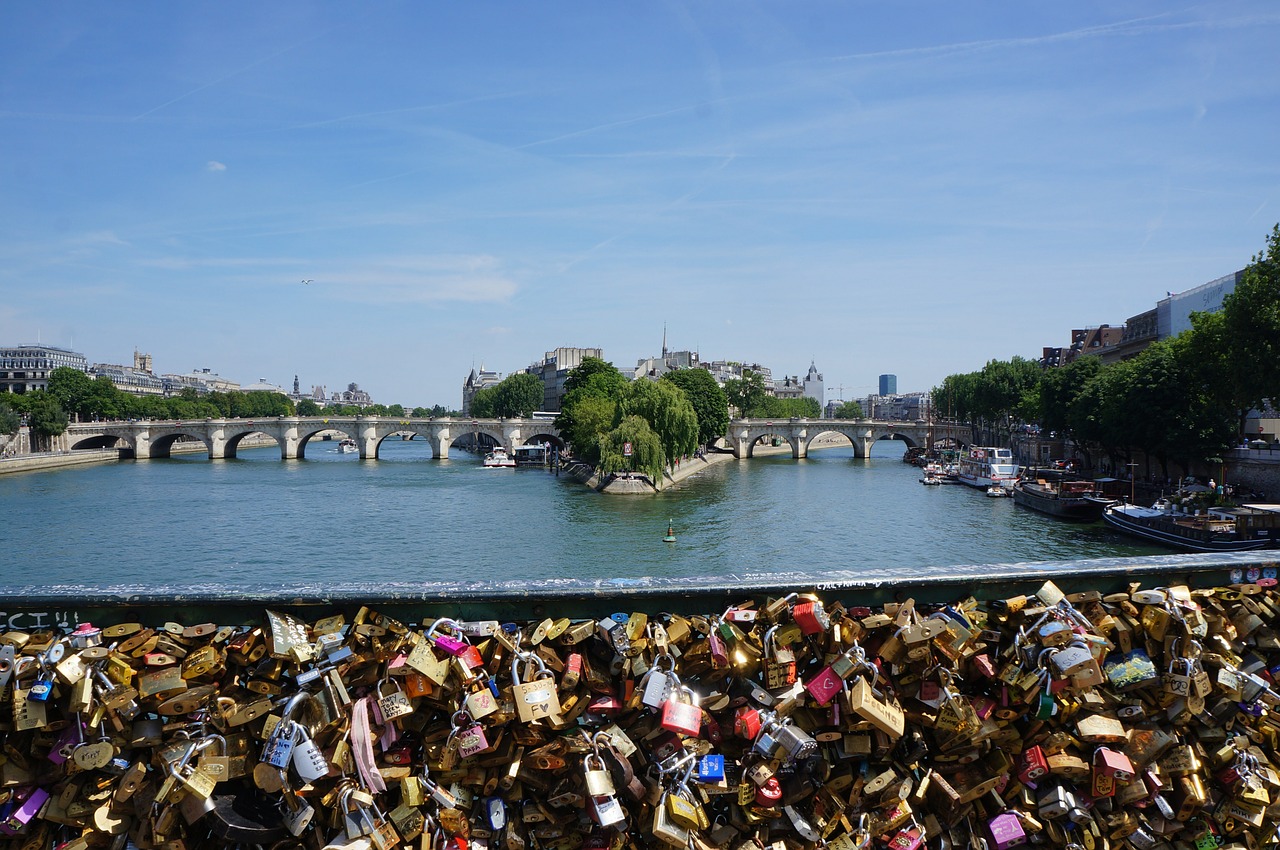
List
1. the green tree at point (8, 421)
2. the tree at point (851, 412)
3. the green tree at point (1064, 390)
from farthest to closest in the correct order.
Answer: the tree at point (851, 412) < the green tree at point (8, 421) < the green tree at point (1064, 390)

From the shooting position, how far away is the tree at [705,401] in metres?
60.3

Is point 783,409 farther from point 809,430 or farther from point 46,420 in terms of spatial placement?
point 46,420

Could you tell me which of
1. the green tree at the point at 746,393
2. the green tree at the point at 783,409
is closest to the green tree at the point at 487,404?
the green tree at the point at 746,393

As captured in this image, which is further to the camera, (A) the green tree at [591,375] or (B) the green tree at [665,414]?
(A) the green tree at [591,375]

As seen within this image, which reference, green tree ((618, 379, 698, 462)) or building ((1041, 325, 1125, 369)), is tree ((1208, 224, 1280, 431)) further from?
building ((1041, 325, 1125, 369))

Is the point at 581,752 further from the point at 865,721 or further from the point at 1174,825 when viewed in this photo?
the point at 1174,825

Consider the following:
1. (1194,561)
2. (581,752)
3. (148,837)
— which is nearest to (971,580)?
(1194,561)

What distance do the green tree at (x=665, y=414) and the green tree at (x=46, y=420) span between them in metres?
44.2

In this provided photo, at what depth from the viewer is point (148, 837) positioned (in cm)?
321

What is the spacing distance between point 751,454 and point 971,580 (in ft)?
226

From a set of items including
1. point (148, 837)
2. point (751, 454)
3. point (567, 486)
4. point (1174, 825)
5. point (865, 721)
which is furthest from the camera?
point (751, 454)

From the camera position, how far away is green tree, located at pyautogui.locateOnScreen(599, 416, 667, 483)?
1542 inches

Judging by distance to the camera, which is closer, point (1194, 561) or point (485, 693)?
point (485, 693)

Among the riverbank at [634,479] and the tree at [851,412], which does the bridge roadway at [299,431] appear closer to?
the riverbank at [634,479]
